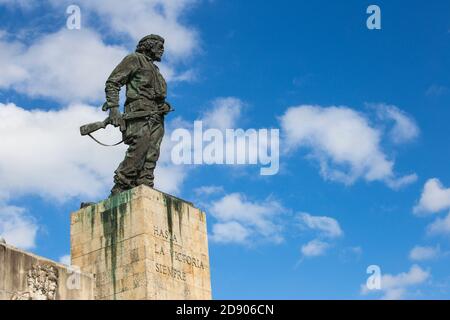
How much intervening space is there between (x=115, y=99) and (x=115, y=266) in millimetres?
3998

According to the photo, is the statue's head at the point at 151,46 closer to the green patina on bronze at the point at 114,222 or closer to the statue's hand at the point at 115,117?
the statue's hand at the point at 115,117

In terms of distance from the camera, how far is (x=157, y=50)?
24688mm

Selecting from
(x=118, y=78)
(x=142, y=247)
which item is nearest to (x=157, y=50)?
(x=118, y=78)

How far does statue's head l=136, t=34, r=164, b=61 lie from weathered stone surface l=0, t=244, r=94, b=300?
5.82 m

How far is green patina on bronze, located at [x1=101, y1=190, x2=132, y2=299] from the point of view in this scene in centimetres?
2259

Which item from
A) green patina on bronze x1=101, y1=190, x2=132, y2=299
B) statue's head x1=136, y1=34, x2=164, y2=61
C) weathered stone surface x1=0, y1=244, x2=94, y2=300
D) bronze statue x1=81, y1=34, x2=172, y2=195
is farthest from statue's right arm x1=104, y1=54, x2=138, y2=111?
weathered stone surface x1=0, y1=244, x2=94, y2=300
